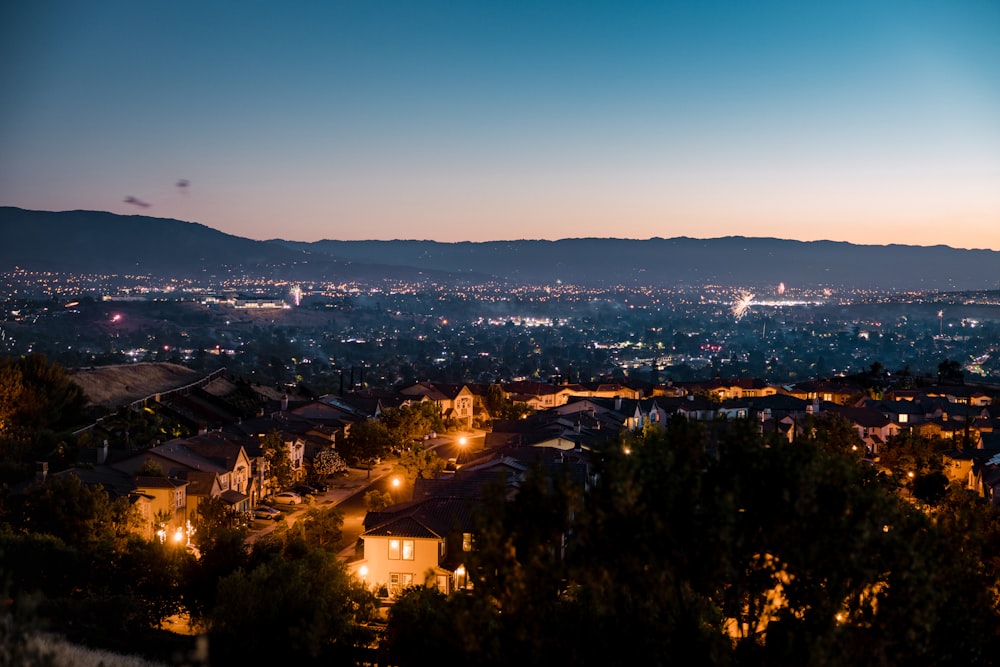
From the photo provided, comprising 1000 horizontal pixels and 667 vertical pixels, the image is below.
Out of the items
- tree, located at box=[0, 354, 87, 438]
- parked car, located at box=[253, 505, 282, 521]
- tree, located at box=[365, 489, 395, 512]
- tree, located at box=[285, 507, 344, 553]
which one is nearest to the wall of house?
tree, located at box=[285, 507, 344, 553]

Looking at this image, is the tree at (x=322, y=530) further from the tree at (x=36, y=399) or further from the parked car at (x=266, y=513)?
the tree at (x=36, y=399)

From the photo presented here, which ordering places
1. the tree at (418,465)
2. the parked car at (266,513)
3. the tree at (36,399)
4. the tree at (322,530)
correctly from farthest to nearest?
the tree at (36,399), the tree at (418,465), the parked car at (266,513), the tree at (322,530)


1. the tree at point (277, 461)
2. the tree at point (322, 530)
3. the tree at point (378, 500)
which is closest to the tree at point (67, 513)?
the tree at point (322, 530)

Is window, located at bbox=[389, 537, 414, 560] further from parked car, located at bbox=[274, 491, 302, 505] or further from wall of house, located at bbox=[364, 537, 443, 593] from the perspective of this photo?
parked car, located at bbox=[274, 491, 302, 505]

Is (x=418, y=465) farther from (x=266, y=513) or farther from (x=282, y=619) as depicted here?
(x=282, y=619)

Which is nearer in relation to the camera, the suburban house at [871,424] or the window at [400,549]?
the window at [400,549]

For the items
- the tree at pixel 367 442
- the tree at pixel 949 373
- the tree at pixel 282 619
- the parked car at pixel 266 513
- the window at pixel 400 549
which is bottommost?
the tree at pixel 949 373

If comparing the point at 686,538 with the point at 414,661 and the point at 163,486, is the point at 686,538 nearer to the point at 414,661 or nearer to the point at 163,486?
the point at 414,661

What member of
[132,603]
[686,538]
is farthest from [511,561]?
[132,603]
